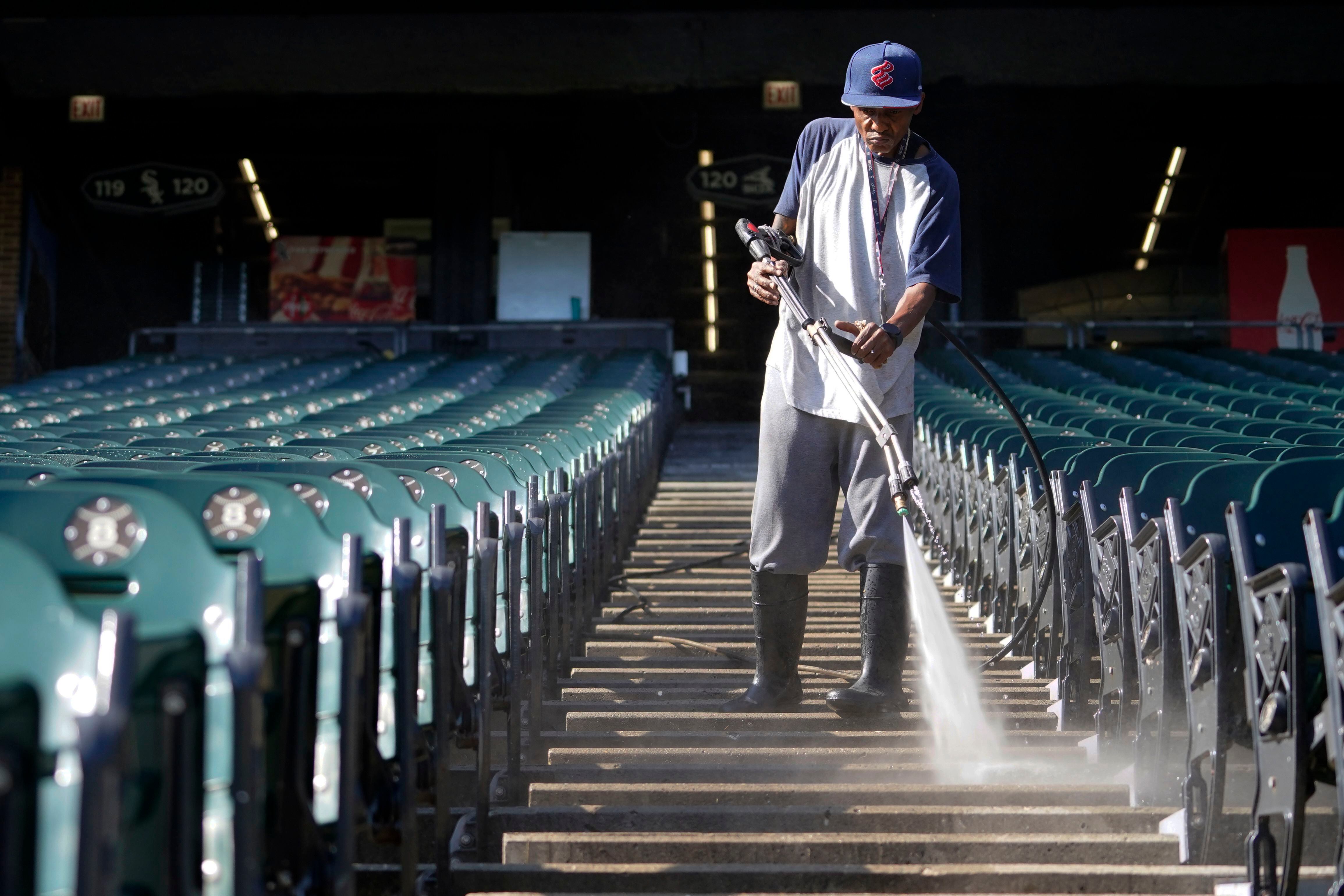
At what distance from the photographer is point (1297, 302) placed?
15711 millimetres

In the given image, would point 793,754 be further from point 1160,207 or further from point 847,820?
point 1160,207

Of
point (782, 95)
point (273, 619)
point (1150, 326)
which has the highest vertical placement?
point (782, 95)

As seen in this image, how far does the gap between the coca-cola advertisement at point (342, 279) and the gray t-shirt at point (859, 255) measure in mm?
14098

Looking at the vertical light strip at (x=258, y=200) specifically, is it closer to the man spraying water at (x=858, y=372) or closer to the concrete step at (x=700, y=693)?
the concrete step at (x=700, y=693)

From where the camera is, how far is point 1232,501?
2217 mm

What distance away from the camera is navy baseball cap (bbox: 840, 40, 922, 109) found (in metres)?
3.00

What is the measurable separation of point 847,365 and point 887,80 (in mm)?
656

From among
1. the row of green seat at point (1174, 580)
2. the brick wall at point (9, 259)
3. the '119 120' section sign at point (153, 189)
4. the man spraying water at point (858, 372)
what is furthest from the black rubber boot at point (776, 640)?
the brick wall at point (9, 259)

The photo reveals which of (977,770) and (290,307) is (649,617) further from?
(290,307)

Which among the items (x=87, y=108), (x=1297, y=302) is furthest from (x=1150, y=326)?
(x=87, y=108)

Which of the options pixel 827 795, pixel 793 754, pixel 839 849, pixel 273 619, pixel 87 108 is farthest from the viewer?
pixel 87 108

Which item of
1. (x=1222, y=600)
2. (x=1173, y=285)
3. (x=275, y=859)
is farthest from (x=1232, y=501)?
(x=1173, y=285)

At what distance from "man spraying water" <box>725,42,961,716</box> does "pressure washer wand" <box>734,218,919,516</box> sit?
13 millimetres

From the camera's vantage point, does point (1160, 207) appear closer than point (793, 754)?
No
